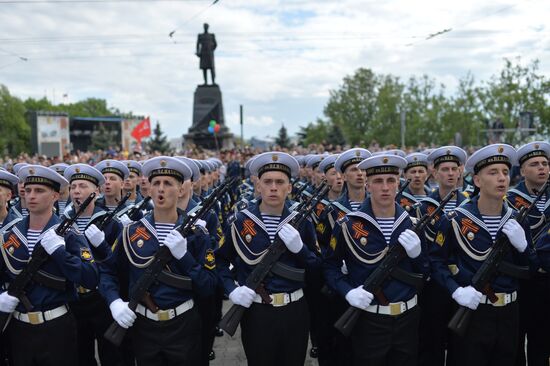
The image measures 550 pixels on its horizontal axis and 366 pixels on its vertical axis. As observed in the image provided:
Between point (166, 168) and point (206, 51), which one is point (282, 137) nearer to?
point (206, 51)

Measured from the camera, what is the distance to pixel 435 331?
5.45 m

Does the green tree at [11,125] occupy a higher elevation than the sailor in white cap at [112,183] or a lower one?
higher

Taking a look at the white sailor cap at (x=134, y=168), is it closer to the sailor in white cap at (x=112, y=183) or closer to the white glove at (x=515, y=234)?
the sailor in white cap at (x=112, y=183)

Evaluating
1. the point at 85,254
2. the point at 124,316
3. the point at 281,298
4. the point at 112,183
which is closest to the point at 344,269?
the point at 281,298

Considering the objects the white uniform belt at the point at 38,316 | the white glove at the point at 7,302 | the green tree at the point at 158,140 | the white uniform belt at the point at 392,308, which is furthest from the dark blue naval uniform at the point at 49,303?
the green tree at the point at 158,140

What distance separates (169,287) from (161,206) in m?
0.72

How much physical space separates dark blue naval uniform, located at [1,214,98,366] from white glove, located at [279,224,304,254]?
1679 millimetres

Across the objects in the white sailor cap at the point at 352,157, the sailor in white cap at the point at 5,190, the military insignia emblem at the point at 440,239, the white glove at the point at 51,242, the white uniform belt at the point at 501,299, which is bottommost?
the white uniform belt at the point at 501,299

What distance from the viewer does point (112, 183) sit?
712 centimetres

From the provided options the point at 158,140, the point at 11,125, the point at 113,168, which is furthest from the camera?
the point at 11,125

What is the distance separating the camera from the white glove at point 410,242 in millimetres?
4242

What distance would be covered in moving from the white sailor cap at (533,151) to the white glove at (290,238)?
3275 mm

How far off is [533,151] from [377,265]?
290 centimetres

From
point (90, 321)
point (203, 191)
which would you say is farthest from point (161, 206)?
point (203, 191)
